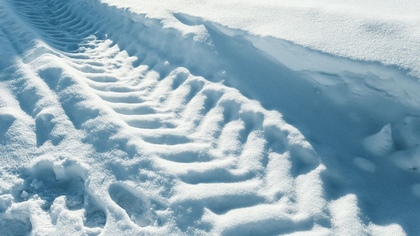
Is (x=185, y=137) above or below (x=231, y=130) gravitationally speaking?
below

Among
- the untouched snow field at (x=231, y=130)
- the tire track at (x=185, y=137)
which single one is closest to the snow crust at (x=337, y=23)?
the untouched snow field at (x=231, y=130)

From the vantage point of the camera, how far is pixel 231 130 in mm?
2377

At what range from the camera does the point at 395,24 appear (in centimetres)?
240

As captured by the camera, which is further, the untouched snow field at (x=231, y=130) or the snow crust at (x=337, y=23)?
the snow crust at (x=337, y=23)

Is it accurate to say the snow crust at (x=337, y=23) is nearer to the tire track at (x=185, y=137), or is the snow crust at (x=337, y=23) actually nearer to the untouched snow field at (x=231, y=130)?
the untouched snow field at (x=231, y=130)

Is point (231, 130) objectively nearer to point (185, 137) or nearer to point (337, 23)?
point (185, 137)

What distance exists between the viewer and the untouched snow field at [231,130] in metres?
1.92

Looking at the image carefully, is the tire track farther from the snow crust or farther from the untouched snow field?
the snow crust

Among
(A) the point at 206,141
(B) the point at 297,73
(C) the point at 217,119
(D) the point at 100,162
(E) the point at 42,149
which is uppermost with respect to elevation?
(B) the point at 297,73

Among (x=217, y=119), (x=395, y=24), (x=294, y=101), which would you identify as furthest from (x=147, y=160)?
(x=395, y=24)

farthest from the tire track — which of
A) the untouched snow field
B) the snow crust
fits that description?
the snow crust

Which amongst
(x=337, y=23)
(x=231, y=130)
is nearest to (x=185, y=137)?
(x=231, y=130)

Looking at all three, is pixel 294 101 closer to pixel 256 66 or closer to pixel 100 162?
pixel 256 66

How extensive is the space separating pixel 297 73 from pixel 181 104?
813 millimetres
